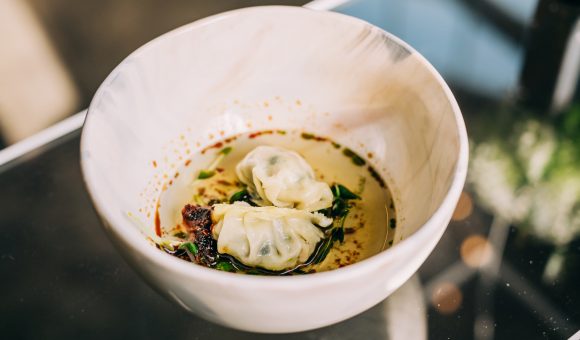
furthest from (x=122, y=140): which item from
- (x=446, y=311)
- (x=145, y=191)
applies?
(x=446, y=311)

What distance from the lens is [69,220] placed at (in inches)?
48.6

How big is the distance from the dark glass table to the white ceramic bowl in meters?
0.16

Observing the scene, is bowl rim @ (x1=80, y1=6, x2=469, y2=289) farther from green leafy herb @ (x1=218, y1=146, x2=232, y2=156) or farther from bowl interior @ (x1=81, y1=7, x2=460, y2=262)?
green leafy herb @ (x1=218, y1=146, x2=232, y2=156)

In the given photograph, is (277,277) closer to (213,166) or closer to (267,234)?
(267,234)

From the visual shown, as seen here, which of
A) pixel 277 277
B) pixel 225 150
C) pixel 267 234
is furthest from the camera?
pixel 225 150

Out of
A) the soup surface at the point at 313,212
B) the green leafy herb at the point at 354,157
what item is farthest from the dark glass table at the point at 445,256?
the green leafy herb at the point at 354,157

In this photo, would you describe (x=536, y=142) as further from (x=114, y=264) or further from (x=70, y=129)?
(x=70, y=129)

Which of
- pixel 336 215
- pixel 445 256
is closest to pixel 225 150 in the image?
pixel 336 215

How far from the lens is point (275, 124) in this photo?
131 centimetres

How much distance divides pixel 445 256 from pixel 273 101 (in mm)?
491

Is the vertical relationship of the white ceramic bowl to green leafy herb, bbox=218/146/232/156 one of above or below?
above

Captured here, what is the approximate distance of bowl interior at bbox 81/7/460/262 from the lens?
1012 millimetres

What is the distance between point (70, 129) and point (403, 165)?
2.67 ft

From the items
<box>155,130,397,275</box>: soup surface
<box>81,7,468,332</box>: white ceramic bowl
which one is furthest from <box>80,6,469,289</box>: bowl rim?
<box>155,130,397,275</box>: soup surface
